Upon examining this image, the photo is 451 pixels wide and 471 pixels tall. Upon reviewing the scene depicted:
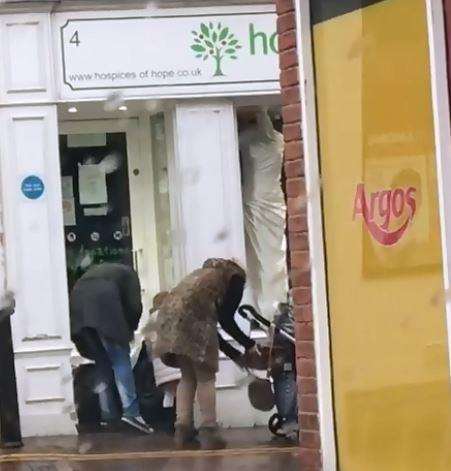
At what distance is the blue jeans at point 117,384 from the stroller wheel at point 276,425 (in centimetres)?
120

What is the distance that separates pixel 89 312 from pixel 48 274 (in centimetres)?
45

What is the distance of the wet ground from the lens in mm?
8961

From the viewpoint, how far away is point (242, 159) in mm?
10812

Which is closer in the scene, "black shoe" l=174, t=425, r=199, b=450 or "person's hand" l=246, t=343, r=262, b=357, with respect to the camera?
"black shoe" l=174, t=425, r=199, b=450

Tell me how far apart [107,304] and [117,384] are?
0.67 meters

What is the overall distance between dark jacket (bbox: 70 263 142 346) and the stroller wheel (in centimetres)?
134

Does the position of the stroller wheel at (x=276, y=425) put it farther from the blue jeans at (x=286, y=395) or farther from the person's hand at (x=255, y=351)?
the person's hand at (x=255, y=351)

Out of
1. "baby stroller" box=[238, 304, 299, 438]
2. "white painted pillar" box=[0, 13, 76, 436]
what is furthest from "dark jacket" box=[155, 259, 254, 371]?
"white painted pillar" box=[0, 13, 76, 436]

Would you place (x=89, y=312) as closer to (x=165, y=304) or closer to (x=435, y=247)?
(x=165, y=304)

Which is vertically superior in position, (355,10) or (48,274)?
(355,10)

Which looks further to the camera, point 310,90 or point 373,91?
point 310,90

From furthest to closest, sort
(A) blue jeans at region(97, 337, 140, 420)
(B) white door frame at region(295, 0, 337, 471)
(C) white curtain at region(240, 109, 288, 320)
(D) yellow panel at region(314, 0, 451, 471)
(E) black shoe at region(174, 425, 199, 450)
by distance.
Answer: (C) white curtain at region(240, 109, 288, 320), (A) blue jeans at region(97, 337, 140, 420), (E) black shoe at region(174, 425, 199, 450), (B) white door frame at region(295, 0, 337, 471), (D) yellow panel at region(314, 0, 451, 471)

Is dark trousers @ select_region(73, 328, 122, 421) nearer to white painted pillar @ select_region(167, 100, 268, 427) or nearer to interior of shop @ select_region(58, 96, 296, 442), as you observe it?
interior of shop @ select_region(58, 96, 296, 442)

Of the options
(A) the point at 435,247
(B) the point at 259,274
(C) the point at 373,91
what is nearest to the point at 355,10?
(C) the point at 373,91
